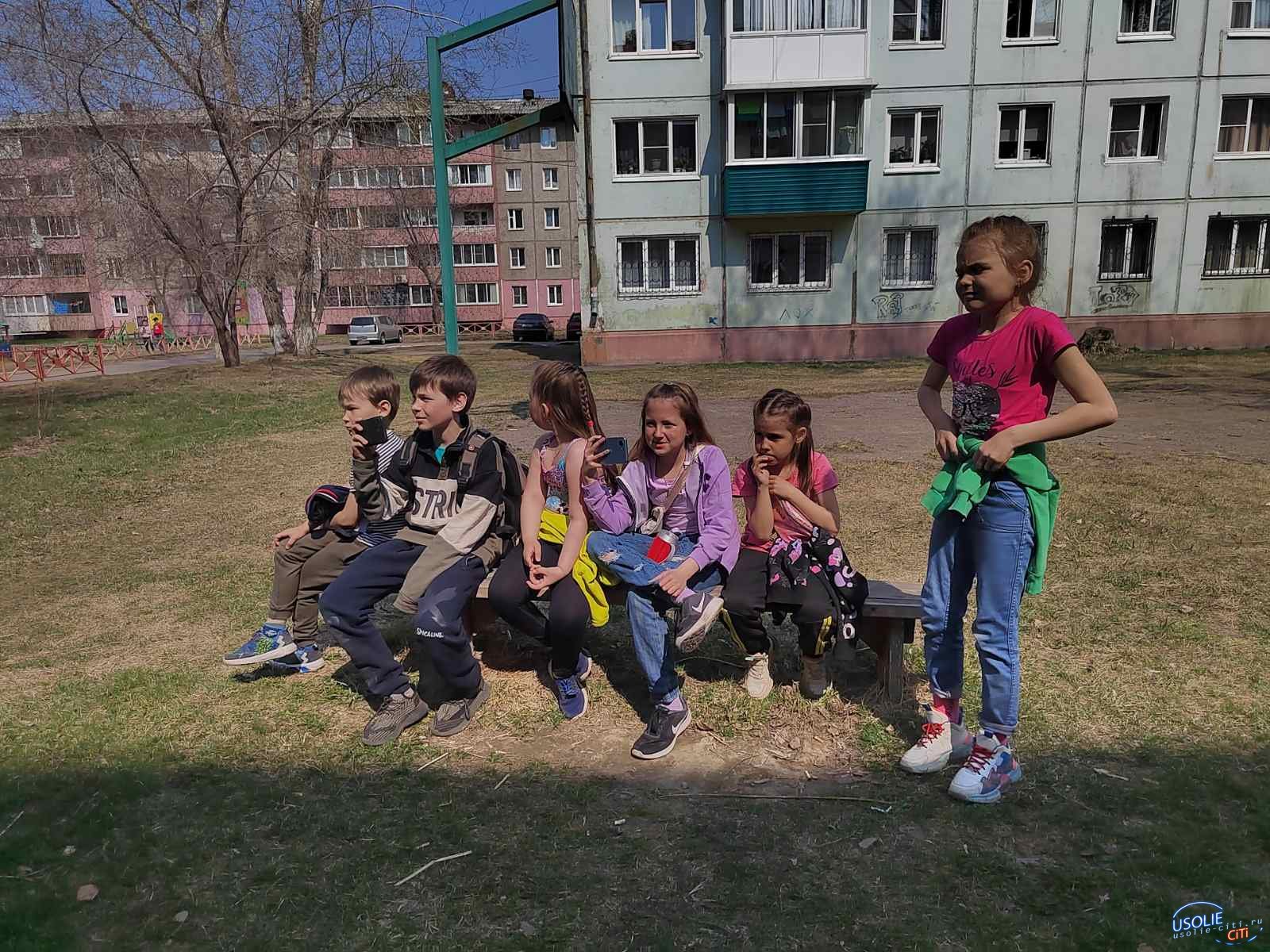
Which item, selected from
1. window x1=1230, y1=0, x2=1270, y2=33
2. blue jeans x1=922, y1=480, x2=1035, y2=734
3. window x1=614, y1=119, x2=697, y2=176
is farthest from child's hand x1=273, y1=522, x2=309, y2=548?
window x1=1230, y1=0, x2=1270, y2=33

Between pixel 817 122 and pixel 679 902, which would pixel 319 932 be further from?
pixel 817 122

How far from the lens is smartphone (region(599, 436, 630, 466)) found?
11.7 ft

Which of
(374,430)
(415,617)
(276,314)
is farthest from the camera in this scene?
(276,314)

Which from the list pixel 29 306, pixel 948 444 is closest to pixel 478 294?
pixel 29 306

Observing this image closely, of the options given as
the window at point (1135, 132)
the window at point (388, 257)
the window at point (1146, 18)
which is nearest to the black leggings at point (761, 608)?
the window at point (1135, 132)

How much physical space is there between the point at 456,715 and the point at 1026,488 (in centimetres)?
233

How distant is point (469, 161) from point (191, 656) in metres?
51.9

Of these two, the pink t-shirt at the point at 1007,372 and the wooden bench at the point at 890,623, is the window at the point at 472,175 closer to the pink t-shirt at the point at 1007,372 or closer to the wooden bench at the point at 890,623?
the wooden bench at the point at 890,623

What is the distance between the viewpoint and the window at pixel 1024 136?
70.1ft

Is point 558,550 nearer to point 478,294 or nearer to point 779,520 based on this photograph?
point 779,520

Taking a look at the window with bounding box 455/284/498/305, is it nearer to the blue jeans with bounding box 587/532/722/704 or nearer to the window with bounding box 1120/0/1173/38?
the window with bounding box 1120/0/1173/38

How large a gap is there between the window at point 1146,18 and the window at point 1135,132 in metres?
1.62

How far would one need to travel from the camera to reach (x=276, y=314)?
27.4 m

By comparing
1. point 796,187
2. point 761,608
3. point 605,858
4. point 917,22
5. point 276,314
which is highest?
point 917,22
